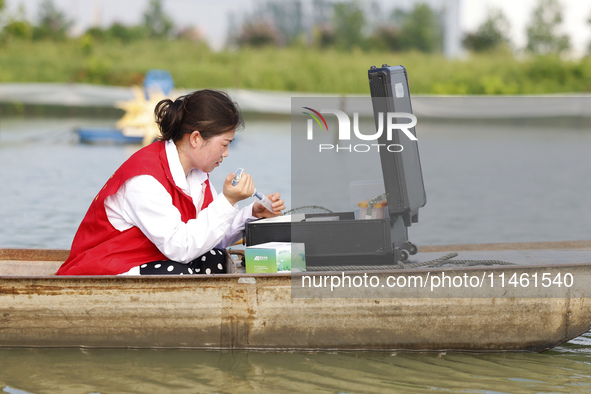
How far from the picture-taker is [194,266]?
4.29 metres

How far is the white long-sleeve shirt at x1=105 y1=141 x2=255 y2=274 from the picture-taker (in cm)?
386

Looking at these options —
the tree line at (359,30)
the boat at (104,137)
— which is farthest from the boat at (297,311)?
the tree line at (359,30)

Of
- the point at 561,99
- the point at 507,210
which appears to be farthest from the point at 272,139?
the point at 507,210

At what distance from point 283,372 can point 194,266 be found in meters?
0.69

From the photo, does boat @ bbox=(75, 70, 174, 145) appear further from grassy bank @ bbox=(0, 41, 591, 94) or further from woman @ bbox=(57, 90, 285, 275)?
woman @ bbox=(57, 90, 285, 275)

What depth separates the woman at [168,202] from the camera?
388cm

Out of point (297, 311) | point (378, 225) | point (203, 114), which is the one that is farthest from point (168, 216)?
point (378, 225)

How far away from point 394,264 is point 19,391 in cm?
192

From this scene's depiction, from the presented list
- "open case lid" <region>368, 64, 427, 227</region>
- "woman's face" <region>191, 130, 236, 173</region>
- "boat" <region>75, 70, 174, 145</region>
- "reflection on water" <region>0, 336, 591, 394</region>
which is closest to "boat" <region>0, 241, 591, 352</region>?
"reflection on water" <region>0, 336, 591, 394</region>

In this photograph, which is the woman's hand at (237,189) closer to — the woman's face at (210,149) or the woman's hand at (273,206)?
the woman's face at (210,149)

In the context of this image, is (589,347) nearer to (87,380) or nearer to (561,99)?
(87,380)

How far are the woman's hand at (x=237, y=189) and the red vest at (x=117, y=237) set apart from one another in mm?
261

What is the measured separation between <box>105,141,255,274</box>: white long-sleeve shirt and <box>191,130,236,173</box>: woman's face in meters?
0.10

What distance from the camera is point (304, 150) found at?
15.2 metres
